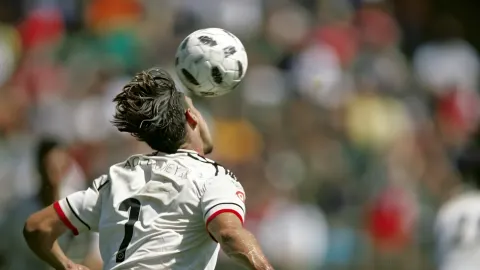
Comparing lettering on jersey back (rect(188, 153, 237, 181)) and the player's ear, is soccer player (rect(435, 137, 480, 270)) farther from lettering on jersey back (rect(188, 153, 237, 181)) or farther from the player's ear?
lettering on jersey back (rect(188, 153, 237, 181))

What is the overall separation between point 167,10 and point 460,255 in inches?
236

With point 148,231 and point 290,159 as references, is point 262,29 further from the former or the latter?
point 148,231

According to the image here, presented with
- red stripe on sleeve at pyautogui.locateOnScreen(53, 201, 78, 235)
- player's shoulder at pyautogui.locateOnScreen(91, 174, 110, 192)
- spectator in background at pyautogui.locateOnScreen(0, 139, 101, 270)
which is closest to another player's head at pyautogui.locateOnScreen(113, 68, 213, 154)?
player's shoulder at pyautogui.locateOnScreen(91, 174, 110, 192)

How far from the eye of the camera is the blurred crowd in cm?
1157

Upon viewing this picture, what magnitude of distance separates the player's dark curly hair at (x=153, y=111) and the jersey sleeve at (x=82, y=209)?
0.30 meters

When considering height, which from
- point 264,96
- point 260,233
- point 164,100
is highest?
point 164,100

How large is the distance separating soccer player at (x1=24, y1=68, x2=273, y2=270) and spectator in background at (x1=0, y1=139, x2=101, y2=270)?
325 centimetres

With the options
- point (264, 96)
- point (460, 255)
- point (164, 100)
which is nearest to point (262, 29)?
point (264, 96)

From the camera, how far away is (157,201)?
4938 millimetres

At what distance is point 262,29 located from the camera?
13.1m

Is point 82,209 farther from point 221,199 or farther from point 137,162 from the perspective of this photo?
point 221,199

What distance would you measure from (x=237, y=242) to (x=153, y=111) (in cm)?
83

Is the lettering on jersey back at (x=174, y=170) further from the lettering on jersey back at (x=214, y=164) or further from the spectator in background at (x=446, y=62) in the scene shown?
the spectator in background at (x=446, y=62)

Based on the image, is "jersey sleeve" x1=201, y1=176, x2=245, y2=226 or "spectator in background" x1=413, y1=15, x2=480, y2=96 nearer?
"jersey sleeve" x1=201, y1=176, x2=245, y2=226
